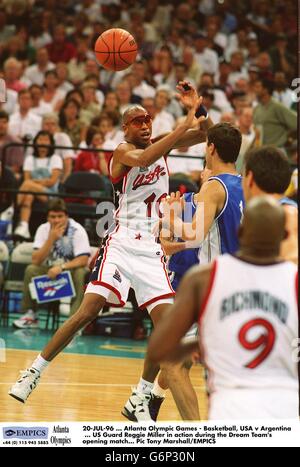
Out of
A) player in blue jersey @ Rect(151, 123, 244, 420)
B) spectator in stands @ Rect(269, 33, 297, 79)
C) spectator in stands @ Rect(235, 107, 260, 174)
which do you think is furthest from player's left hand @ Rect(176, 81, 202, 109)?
spectator in stands @ Rect(269, 33, 297, 79)

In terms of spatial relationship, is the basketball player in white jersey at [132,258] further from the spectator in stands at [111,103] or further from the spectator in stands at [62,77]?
the spectator in stands at [62,77]

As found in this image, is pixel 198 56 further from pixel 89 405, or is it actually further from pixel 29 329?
pixel 89 405

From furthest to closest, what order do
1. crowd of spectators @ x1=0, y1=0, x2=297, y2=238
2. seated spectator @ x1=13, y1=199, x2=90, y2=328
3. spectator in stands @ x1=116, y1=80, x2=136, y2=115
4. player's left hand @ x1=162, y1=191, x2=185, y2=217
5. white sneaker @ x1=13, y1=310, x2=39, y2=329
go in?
spectator in stands @ x1=116, y1=80, x2=136, y2=115
crowd of spectators @ x1=0, y1=0, x2=297, y2=238
white sneaker @ x1=13, y1=310, x2=39, y2=329
seated spectator @ x1=13, y1=199, x2=90, y2=328
player's left hand @ x1=162, y1=191, x2=185, y2=217

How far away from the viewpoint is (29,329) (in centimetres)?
1256

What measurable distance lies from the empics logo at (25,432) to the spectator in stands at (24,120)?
9.16 metres

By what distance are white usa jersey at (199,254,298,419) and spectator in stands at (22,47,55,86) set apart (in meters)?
13.8

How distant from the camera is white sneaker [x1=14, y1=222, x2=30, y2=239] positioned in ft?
44.0

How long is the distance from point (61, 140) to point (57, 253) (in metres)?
2.53

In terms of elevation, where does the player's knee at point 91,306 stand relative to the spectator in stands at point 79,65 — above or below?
below

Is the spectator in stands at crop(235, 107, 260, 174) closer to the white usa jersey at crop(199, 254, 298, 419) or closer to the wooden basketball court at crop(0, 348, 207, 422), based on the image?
the wooden basketball court at crop(0, 348, 207, 422)

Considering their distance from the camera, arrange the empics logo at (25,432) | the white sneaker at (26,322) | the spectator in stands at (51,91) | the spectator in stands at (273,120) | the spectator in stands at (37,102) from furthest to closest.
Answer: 1. the spectator in stands at (51,91)
2. the spectator in stands at (37,102)
3. the spectator in stands at (273,120)
4. the white sneaker at (26,322)
5. the empics logo at (25,432)

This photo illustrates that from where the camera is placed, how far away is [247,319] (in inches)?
160

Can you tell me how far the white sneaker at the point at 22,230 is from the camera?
44.0ft

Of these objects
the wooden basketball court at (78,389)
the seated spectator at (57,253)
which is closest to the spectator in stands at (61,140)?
the seated spectator at (57,253)
